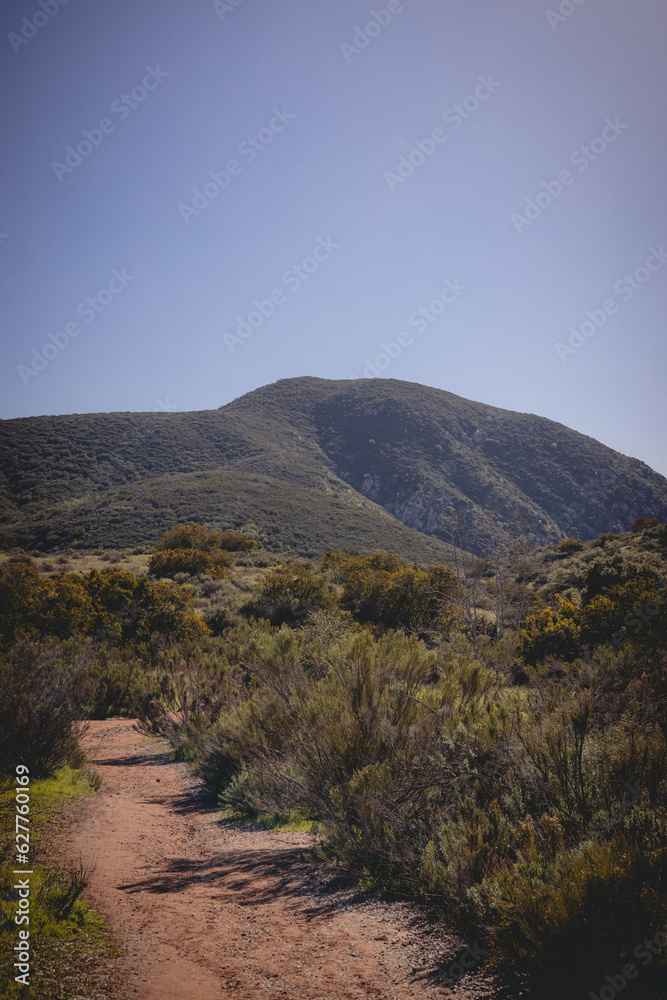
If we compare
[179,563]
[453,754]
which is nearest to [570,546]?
[179,563]

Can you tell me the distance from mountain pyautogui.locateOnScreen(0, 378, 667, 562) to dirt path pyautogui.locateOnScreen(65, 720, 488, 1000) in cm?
1546

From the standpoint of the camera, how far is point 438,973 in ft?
9.45

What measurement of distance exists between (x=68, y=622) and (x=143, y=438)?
2151 inches

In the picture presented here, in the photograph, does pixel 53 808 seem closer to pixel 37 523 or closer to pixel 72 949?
pixel 72 949

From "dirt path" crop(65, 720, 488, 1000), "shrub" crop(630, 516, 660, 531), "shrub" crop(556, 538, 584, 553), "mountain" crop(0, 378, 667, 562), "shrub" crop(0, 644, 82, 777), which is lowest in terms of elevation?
"dirt path" crop(65, 720, 488, 1000)

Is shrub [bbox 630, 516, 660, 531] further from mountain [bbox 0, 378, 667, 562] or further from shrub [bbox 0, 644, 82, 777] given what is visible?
shrub [bbox 0, 644, 82, 777]

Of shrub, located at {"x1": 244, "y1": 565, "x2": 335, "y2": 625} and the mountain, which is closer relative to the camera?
shrub, located at {"x1": 244, "y1": 565, "x2": 335, "y2": 625}

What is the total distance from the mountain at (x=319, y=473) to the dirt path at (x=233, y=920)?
15461mm

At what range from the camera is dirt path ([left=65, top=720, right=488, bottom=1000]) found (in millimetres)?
2875

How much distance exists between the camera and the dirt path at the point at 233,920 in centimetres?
288

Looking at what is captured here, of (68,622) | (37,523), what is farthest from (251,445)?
(68,622)

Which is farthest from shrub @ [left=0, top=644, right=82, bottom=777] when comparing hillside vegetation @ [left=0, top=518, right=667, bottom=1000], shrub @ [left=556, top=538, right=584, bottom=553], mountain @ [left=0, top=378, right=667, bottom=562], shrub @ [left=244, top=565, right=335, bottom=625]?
shrub @ [left=556, top=538, right=584, bottom=553]

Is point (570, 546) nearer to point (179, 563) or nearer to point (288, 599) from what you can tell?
point (288, 599)

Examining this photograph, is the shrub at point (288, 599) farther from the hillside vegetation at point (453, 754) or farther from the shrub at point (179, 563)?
the shrub at point (179, 563)
